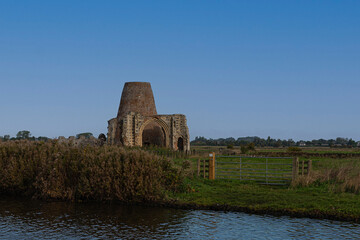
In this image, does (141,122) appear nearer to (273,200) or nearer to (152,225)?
(273,200)

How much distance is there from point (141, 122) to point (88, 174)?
74.7 ft

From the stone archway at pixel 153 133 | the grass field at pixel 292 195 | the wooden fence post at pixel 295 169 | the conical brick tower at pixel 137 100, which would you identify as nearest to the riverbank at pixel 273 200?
the grass field at pixel 292 195

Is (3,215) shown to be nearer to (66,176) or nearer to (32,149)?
(66,176)

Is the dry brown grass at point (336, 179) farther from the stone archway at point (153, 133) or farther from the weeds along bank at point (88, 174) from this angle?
the stone archway at point (153, 133)

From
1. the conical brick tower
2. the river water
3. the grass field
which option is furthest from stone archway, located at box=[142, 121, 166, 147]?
the river water

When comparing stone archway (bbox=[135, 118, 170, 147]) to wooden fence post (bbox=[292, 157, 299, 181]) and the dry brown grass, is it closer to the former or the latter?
wooden fence post (bbox=[292, 157, 299, 181])

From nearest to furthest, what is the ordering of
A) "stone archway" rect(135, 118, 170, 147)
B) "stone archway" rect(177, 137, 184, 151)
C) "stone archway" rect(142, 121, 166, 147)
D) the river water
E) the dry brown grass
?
the river water → the dry brown grass → "stone archway" rect(135, 118, 170, 147) → "stone archway" rect(177, 137, 184, 151) → "stone archway" rect(142, 121, 166, 147)

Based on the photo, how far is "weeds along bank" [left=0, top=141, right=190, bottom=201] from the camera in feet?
50.5

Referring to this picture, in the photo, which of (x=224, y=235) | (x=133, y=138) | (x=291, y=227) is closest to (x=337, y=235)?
(x=291, y=227)

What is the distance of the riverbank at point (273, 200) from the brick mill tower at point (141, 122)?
20995mm

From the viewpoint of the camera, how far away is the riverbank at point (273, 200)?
42.9 feet

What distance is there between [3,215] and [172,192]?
6.15 meters

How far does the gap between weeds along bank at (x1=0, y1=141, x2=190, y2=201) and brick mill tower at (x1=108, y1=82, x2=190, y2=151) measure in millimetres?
19542

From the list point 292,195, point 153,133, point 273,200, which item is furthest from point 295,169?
point 153,133
